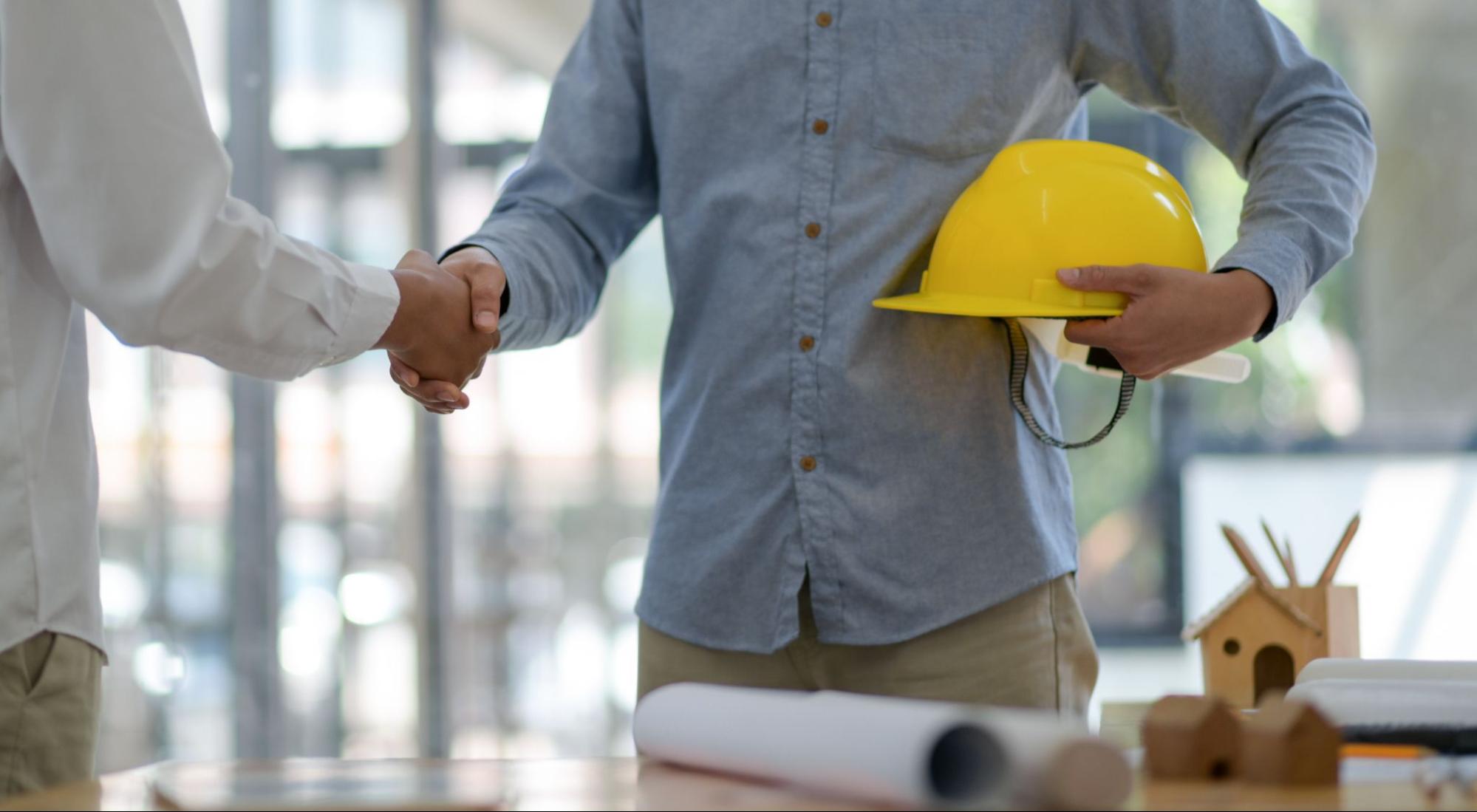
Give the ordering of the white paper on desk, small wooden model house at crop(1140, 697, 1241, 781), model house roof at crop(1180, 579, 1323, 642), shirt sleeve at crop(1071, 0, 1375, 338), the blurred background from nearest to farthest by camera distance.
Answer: small wooden model house at crop(1140, 697, 1241, 781) → the white paper on desk → shirt sleeve at crop(1071, 0, 1375, 338) → model house roof at crop(1180, 579, 1323, 642) → the blurred background

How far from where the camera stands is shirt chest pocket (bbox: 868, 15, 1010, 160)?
4.88ft

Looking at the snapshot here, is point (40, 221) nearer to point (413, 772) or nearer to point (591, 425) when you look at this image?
point (413, 772)

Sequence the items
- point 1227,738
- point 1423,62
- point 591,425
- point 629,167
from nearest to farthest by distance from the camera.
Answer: point 1227,738 < point 629,167 < point 1423,62 < point 591,425

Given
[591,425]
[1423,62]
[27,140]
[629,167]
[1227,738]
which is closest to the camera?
[1227,738]

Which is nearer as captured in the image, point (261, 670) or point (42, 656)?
point (42, 656)

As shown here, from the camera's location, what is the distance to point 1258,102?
1472mm

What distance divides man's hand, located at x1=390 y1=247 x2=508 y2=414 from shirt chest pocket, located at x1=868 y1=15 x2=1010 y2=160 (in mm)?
453

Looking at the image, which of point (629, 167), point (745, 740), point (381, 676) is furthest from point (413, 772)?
point (381, 676)

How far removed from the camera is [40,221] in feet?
3.68

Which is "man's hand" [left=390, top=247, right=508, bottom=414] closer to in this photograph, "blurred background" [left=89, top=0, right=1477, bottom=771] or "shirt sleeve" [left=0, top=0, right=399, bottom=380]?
"shirt sleeve" [left=0, top=0, right=399, bottom=380]

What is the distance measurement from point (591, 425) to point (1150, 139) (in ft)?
5.04

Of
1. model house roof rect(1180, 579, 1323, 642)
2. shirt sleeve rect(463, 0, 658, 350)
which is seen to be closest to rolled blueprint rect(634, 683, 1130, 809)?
shirt sleeve rect(463, 0, 658, 350)

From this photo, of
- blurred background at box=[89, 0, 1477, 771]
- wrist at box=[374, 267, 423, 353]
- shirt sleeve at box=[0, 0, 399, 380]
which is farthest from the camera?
blurred background at box=[89, 0, 1477, 771]

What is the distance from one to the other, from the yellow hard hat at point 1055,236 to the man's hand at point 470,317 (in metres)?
0.44
